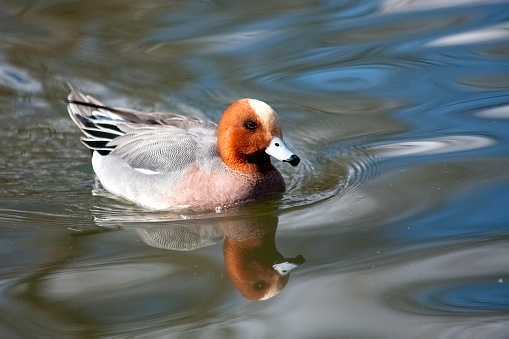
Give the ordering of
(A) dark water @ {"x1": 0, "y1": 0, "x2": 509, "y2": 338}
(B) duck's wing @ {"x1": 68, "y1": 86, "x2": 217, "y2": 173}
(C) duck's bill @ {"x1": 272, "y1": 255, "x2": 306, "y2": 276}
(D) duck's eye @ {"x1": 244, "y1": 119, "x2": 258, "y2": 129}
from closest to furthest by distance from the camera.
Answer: (A) dark water @ {"x1": 0, "y1": 0, "x2": 509, "y2": 338}, (C) duck's bill @ {"x1": 272, "y1": 255, "x2": 306, "y2": 276}, (D) duck's eye @ {"x1": 244, "y1": 119, "x2": 258, "y2": 129}, (B) duck's wing @ {"x1": 68, "y1": 86, "x2": 217, "y2": 173}

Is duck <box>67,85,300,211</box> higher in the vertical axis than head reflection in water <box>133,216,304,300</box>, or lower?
higher

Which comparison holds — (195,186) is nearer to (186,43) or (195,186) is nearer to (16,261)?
(16,261)

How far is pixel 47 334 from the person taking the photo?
14.4ft

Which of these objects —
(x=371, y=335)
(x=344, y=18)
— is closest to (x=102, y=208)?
(x=371, y=335)

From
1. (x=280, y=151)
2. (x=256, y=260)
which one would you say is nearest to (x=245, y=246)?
(x=256, y=260)

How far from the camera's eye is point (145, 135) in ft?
22.1

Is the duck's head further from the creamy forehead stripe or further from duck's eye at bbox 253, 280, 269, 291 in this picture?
duck's eye at bbox 253, 280, 269, 291

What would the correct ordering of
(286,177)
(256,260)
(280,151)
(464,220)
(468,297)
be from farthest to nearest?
1. (286,177)
2. (280,151)
3. (464,220)
4. (256,260)
5. (468,297)

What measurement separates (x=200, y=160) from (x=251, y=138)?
0.43 metres

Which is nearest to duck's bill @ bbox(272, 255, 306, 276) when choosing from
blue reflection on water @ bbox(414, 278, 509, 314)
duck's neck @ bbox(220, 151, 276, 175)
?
blue reflection on water @ bbox(414, 278, 509, 314)

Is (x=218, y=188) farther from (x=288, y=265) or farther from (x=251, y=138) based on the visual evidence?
(x=288, y=265)

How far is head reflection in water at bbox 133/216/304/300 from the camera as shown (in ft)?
15.9

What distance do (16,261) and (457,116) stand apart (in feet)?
12.1

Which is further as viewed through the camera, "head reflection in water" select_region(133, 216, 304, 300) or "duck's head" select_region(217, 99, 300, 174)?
"duck's head" select_region(217, 99, 300, 174)
